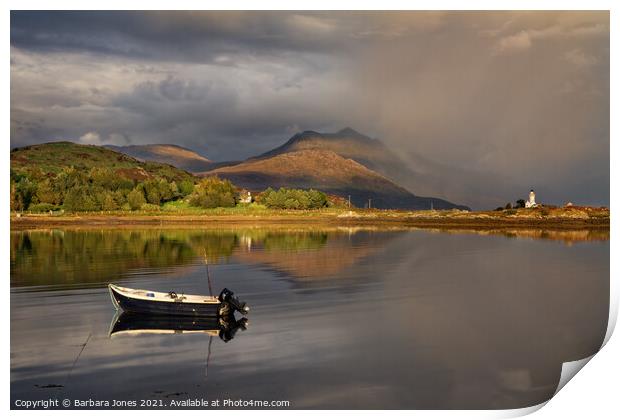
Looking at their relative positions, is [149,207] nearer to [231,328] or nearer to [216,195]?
[216,195]

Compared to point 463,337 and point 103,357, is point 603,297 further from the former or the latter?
point 103,357

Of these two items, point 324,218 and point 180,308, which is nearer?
point 180,308

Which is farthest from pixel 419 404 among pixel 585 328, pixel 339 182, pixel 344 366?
pixel 339 182

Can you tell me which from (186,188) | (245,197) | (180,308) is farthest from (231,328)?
(186,188)

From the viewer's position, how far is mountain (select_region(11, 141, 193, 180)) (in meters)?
48.6

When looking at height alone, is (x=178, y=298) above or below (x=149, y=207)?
below

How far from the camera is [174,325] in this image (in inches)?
590

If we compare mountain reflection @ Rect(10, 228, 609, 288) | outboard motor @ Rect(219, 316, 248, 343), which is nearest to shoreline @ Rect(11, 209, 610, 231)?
mountain reflection @ Rect(10, 228, 609, 288)

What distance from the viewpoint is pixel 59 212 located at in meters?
48.3

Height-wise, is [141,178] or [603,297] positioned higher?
[141,178]

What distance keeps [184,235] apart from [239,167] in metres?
12.7

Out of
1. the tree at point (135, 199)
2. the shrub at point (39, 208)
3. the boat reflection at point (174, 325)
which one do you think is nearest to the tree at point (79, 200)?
the shrub at point (39, 208)

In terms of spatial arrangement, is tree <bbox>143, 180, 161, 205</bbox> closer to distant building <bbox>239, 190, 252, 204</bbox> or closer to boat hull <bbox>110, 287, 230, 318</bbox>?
distant building <bbox>239, 190, 252, 204</bbox>

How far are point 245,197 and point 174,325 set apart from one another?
44307mm
